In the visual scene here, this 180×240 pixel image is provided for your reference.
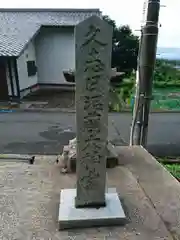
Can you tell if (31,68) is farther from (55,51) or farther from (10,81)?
(10,81)

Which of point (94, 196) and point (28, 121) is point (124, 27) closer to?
point (28, 121)

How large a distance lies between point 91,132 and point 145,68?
7.02 ft

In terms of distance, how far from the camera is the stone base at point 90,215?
2.41 metres

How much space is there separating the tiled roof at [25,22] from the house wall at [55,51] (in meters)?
0.50

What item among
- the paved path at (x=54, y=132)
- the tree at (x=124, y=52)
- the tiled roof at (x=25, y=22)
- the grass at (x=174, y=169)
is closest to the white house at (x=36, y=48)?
the tiled roof at (x=25, y=22)

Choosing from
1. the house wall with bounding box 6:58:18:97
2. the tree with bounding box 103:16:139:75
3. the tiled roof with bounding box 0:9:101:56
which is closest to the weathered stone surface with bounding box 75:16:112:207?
the tiled roof with bounding box 0:9:101:56

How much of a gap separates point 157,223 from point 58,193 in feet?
3.81

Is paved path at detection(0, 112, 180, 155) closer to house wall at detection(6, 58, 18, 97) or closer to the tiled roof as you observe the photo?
house wall at detection(6, 58, 18, 97)

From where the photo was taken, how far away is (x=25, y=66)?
1405cm

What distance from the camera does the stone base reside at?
2406 mm

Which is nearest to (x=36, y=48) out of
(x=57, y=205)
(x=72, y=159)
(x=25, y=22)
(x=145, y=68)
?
(x=25, y=22)

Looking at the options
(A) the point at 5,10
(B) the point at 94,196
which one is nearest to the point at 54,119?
(B) the point at 94,196

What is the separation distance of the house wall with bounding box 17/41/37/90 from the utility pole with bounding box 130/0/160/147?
1018cm

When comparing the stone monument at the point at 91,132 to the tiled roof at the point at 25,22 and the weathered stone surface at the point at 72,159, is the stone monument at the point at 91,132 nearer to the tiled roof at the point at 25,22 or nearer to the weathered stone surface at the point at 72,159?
the weathered stone surface at the point at 72,159
